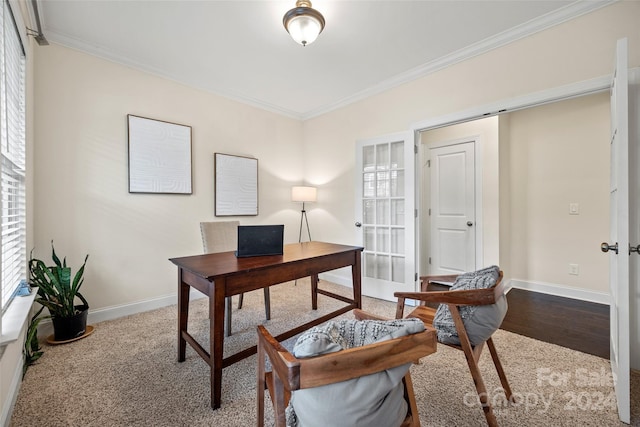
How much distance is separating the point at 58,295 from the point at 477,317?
3.04 m

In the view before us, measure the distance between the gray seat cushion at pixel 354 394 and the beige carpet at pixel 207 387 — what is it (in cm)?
82

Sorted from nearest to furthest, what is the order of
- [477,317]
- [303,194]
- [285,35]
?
[477,317] < [285,35] < [303,194]

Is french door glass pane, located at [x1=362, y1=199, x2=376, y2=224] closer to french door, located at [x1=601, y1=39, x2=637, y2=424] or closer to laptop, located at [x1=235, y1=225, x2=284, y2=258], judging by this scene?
laptop, located at [x1=235, y1=225, x2=284, y2=258]

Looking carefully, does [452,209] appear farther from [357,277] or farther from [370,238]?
[357,277]

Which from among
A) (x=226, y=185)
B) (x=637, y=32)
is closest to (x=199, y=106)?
(x=226, y=185)

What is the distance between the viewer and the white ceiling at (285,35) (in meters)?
2.09

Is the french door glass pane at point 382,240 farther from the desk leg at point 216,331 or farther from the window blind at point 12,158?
the window blind at point 12,158

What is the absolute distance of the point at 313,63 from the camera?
2.89 meters

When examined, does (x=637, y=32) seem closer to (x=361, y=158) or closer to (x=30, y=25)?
Answer: (x=361, y=158)

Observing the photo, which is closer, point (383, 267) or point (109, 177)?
point (109, 177)

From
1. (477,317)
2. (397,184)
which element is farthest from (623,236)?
(397,184)

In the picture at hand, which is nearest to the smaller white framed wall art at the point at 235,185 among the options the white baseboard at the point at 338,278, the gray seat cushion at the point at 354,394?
the white baseboard at the point at 338,278

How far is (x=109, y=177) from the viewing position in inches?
106

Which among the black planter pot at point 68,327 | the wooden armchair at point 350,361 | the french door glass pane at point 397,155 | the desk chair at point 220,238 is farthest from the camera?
the french door glass pane at point 397,155
